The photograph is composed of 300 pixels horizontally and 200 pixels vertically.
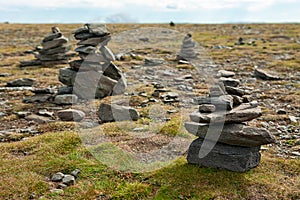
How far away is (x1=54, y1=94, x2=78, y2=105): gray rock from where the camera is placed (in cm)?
2218

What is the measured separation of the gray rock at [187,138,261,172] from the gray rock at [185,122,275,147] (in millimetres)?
241

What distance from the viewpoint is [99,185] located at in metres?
12.0

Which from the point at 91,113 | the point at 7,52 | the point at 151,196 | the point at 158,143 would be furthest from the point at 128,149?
the point at 7,52

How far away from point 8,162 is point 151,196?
575 centimetres

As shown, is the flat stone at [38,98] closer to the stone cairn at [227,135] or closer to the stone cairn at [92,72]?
the stone cairn at [92,72]

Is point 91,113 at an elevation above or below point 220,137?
below

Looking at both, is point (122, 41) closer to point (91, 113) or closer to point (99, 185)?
point (91, 113)

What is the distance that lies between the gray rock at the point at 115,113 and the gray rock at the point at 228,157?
18.9ft

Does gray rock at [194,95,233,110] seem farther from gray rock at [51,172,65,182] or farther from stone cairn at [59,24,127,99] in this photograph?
stone cairn at [59,24,127,99]

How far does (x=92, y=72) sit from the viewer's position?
23.3m

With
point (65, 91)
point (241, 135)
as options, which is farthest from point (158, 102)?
point (241, 135)

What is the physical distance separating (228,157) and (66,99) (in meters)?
12.9

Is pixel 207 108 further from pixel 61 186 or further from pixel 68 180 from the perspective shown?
pixel 61 186

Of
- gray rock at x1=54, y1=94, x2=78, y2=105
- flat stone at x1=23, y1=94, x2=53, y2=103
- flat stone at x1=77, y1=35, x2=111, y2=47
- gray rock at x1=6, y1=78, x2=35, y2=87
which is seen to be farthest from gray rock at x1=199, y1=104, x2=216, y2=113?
gray rock at x1=6, y1=78, x2=35, y2=87
